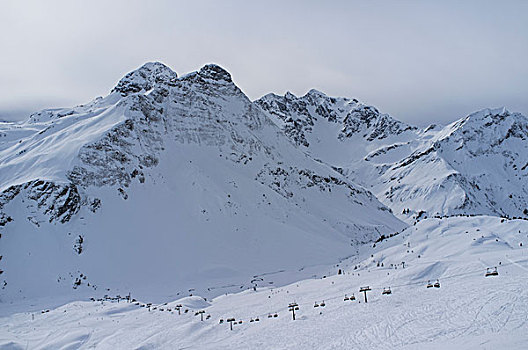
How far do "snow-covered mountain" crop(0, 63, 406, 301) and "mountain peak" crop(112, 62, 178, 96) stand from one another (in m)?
26.7

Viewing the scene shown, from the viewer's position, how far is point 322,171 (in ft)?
355

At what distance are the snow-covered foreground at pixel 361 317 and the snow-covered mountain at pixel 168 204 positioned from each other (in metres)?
15.1

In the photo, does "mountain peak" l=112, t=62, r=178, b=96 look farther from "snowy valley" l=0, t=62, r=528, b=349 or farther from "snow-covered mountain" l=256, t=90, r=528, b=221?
"snow-covered mountain" l=256, t=90, r=528, b=221

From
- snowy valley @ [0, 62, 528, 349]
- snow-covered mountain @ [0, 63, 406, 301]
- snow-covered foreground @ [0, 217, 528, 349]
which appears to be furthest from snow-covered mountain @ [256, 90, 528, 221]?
snow-covered foreground @ [0, 217, 528, 349]

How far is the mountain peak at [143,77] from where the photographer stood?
121 meters

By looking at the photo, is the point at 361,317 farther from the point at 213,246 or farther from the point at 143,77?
the point at 143,77

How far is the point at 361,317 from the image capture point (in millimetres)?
17125

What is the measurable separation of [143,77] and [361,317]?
12404 centimetres

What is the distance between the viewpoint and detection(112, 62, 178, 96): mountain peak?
12125 centimetres

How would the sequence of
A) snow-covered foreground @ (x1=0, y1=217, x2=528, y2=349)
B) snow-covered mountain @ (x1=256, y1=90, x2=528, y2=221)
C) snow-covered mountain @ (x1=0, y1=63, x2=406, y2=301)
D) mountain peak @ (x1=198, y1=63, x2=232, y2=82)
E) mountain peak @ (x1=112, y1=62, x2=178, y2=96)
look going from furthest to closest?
snow-covered mountain @ (x1=256, y1=90, x2=528, y2=221), mountain peak @ (x1=112, y1=62, x2=178, y2=96), mountain peak @ (x1=198, y1=63, x2=232, y2=82), snow-covered mountain @ (x1=0, y1=63, x2=406, y2=301), snow-covered foreground @ (x1=0, y1=217, x2=528, y2=349)

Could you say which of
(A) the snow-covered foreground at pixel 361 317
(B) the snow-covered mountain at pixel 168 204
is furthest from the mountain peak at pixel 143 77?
(A) the snow-covered foreground at pixel 361 317

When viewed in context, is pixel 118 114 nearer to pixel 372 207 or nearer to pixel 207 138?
pixel 207 138

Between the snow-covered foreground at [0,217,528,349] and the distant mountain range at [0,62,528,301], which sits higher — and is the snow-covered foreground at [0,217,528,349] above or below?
below

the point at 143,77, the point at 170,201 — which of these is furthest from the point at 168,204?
the point at 143,77
